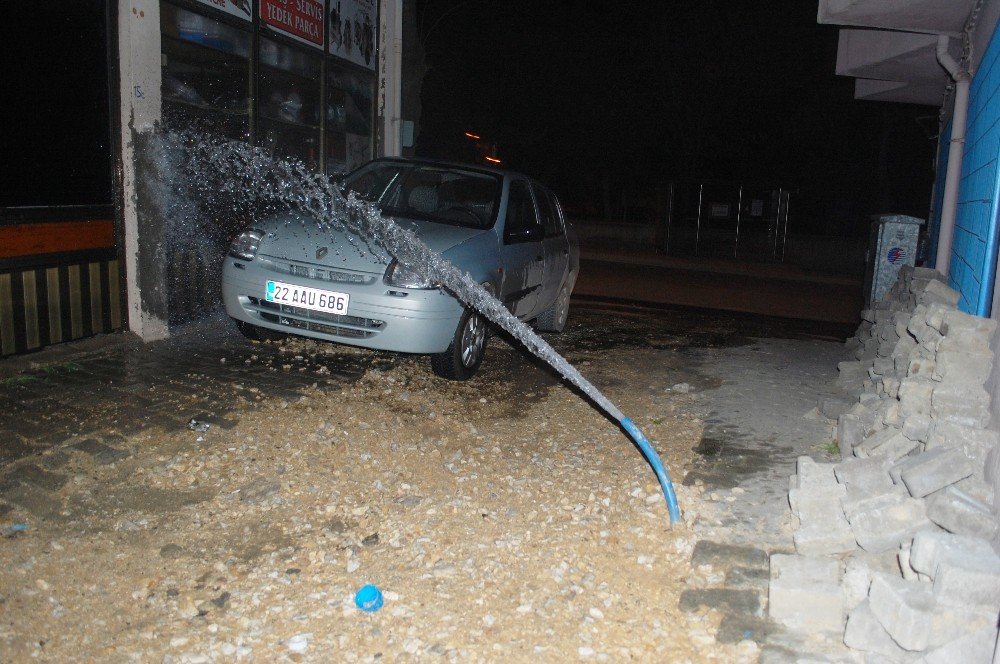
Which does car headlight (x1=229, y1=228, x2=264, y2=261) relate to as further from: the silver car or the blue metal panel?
the blue metal panel

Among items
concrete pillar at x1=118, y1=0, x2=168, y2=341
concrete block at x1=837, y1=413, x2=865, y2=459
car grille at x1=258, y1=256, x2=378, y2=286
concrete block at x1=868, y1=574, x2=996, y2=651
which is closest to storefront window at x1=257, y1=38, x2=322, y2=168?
concrete pillar at x1=118, y1=0, x2=168, y2=341

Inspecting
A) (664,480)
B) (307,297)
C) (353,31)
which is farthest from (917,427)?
(353,31)

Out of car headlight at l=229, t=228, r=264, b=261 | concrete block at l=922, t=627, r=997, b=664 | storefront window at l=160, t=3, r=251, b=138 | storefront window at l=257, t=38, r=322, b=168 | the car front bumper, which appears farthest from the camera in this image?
storefront window at l=257, t=38, r=322, b=168

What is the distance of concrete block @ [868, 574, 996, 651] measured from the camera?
2889 mm

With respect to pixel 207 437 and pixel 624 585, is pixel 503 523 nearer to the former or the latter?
pixel 624 585

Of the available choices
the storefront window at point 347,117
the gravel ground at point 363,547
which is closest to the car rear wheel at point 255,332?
the gravel ground at point 363,547

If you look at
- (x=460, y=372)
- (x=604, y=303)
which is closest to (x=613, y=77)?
(x=604, y=303)

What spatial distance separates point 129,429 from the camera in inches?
193

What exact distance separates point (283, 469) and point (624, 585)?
203 cm

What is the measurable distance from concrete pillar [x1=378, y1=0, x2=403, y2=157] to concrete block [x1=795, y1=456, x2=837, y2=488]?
839 centimetres

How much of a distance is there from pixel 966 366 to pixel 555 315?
5033 mm

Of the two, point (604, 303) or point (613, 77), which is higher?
point (613, 77)

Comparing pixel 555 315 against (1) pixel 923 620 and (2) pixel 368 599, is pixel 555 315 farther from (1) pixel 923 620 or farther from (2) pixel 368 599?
(1) pixel 923 620

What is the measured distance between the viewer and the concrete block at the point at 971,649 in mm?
2855
